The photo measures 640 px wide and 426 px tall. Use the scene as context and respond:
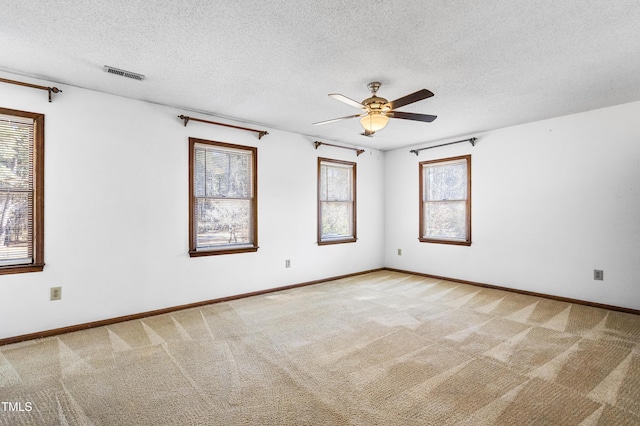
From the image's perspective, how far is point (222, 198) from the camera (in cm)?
438

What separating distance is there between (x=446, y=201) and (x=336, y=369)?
4081mm

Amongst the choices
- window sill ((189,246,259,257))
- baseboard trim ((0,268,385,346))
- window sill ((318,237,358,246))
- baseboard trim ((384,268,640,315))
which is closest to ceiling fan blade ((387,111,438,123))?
window sill ((189,246,259,257))

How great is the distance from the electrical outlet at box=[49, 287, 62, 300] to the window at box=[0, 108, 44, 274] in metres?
0.25

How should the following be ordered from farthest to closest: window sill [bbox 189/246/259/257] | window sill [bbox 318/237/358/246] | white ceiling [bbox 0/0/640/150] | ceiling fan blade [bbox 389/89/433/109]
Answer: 1. window sill [bbox 318/237/358/246]
2. window sill [bbox 189/246/259/257]
3. ceiling fan blade [bbox 389/89/433/109]
4. white ceiling [bbox 0/0/640/150]

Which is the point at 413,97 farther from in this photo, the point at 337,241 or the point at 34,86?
the point at 34,86

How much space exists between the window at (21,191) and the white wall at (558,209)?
5585 mm

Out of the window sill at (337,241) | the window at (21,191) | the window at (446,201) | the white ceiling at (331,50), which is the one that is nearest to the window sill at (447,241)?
the window at (446,201)

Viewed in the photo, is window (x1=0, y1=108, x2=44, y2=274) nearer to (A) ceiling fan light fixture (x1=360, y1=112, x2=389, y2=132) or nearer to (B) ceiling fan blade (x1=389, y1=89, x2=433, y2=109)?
(A) ceiling fan light fixture (x1=360, y1=112, x2=389, y2=132)

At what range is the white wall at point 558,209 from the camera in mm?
3914

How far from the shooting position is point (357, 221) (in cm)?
613

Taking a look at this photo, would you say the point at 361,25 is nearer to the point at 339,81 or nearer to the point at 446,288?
the point at 339,81

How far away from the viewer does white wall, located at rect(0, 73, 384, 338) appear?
125 inches

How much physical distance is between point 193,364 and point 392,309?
2399mm

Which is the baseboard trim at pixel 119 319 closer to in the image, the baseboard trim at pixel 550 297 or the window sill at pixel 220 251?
the window sill at pixel 220 251
